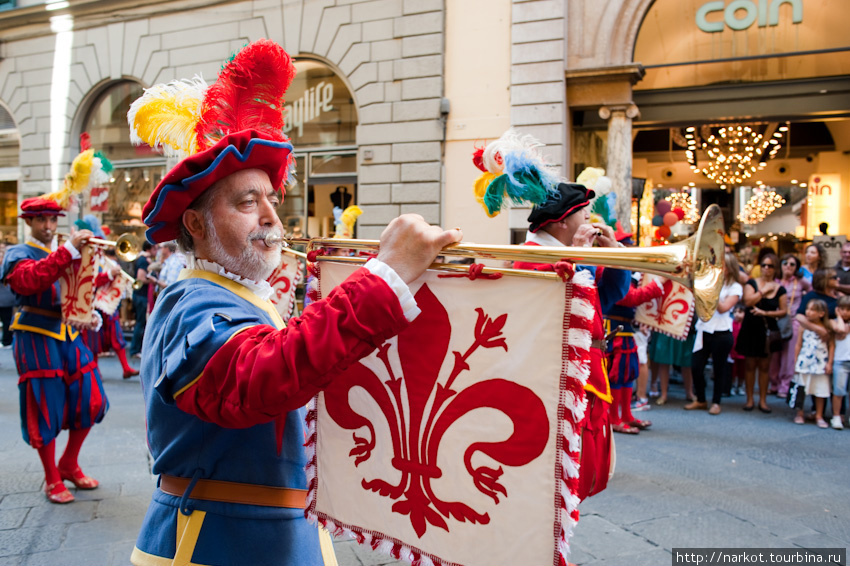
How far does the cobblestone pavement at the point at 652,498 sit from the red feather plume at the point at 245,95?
2.72 metres

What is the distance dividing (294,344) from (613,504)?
407 centimetres

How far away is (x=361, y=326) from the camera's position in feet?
4.60

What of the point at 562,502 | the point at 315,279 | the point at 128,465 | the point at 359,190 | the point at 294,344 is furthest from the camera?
the point at 359,190

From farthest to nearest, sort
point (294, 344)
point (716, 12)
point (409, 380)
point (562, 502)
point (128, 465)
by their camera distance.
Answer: point (716, 12) < point (128, 465) < point (409, 380) < point (562, 502) < point (294, 344)

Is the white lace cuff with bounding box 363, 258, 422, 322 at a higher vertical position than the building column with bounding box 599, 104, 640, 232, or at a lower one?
lower

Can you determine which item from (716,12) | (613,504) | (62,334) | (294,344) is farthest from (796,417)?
(294,344)

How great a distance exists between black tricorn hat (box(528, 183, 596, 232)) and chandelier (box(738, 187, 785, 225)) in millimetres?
13928

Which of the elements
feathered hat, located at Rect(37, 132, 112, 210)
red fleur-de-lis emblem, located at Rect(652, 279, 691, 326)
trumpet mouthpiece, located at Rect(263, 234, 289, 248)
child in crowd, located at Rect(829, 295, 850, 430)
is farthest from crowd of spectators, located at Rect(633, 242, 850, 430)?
trumpet mouthpiece, located at Rect(263, 234, 289, 248)

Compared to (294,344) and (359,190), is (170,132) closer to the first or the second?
(294,344)

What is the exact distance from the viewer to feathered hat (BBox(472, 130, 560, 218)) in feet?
9.36

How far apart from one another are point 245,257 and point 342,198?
37.9ft

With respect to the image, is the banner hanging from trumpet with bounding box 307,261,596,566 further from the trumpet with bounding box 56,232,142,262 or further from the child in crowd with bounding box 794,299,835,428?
the child in crowd with bounding box 794,299,835,428

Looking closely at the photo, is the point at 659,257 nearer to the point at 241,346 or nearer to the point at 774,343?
the point at 241,346

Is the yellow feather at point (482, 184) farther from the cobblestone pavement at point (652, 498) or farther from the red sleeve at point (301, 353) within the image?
the cobblestone pavement at point (652, 498)
